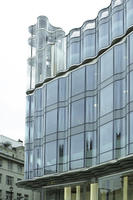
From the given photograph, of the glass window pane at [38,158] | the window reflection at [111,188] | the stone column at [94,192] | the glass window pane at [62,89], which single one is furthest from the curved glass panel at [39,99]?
the window reflection at [111,188]

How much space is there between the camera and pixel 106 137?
37.3 meters

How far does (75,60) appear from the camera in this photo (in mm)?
43781

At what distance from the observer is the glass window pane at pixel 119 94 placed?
36.1 metres

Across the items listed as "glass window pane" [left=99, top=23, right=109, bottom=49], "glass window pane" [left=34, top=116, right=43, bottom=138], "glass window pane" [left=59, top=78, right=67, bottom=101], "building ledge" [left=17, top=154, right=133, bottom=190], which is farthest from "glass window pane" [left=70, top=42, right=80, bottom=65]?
"building ledge" [left=17, top=154, right=133, bottom=190]

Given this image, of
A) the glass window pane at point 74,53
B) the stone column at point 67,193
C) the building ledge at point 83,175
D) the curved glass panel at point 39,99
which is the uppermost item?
the glass window pane at point 74,53

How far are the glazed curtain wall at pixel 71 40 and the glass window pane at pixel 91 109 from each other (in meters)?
3.93

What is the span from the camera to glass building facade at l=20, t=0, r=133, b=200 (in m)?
36.2

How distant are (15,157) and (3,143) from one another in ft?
12.1

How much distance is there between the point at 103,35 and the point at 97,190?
12.9 m

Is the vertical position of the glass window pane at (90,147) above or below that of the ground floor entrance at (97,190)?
above

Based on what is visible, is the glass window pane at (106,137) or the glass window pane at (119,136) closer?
the glass window pane at (119,136)

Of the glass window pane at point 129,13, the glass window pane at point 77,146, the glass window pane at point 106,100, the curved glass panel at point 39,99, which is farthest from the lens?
the curved glass panel at point 39,99

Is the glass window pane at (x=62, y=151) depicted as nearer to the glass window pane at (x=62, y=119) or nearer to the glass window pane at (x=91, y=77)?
the glass window pane at (x=62, y=119)

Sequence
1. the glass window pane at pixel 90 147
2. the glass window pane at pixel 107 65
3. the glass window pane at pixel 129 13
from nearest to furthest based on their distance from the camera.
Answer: the glass window pane at pixel 129 13 < the glass window pane at pixel 107 65 < the glass window pane at pixel 90 147
